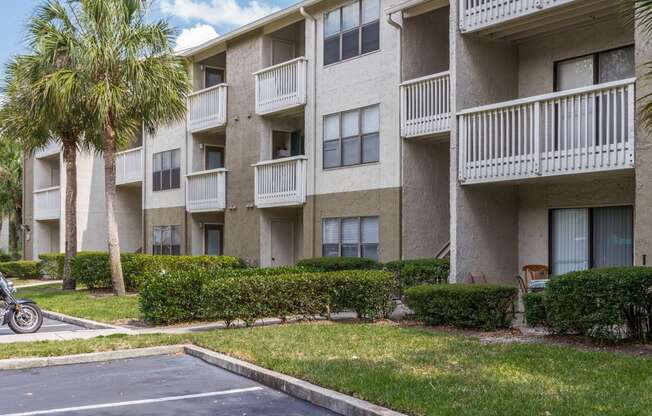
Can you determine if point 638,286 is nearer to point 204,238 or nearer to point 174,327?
point 174,327

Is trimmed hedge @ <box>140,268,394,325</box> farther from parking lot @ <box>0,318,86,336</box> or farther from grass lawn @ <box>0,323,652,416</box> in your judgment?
parking lot @ <box>0,318,86,336</box>

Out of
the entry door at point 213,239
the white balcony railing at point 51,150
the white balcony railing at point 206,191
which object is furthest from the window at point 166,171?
the white balcony railing at point 51,150

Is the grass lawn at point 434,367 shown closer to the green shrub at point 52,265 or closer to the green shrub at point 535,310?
the green shrub at point 535,310

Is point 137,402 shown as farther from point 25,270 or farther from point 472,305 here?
point 25,270

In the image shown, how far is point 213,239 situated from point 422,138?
1258 centimetres

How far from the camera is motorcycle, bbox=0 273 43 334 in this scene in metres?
13.6

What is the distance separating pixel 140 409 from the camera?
304 inches

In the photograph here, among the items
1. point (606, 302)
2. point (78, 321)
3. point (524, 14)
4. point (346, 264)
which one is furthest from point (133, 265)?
→ point (606, 302)

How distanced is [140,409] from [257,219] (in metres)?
16.6

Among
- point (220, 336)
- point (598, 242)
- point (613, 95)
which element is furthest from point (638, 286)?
point (220, 336)

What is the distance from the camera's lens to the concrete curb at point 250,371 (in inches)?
289

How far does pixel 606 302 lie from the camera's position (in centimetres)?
1031

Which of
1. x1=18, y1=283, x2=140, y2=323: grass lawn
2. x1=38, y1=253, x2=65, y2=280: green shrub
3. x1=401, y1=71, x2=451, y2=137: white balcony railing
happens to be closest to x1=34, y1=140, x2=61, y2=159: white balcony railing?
x1=38, y1=253, x2=65, y2=280: green shrub

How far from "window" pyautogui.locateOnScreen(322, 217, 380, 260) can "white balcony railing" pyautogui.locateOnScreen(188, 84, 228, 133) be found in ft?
23.7
